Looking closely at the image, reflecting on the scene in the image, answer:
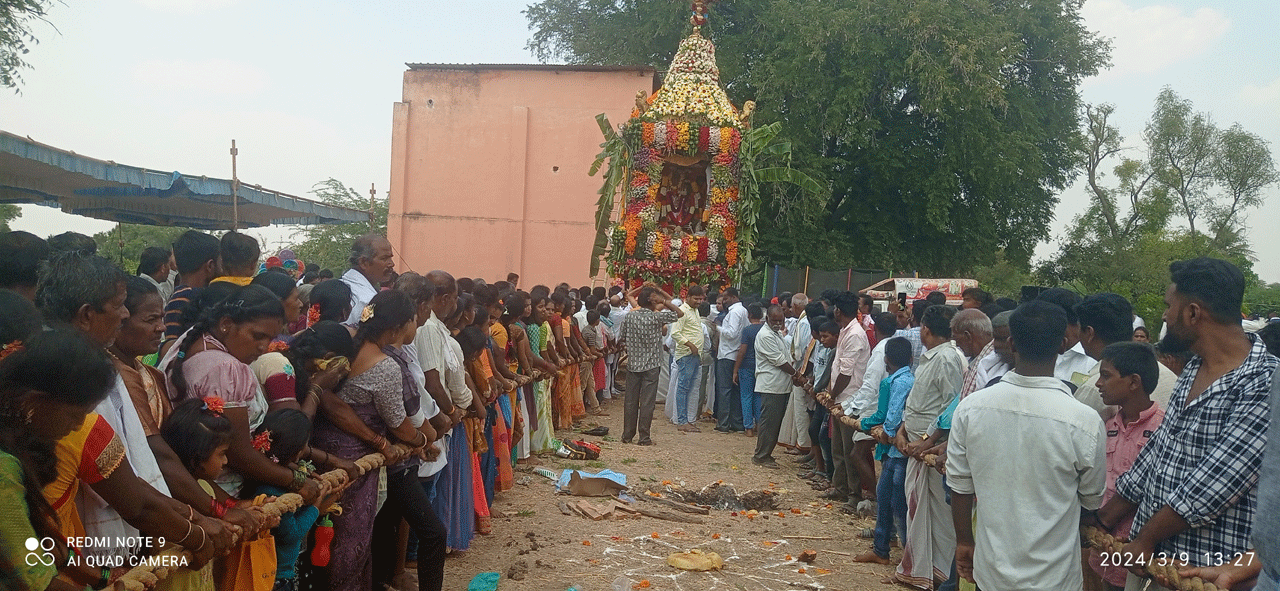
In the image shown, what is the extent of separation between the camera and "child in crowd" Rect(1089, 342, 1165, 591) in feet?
13.4

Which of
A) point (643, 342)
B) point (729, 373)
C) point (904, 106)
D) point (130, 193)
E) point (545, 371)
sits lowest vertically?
point (729, 373)

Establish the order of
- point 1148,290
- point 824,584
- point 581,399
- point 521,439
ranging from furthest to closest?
point 1148,290 < point 581,399 < point 521,439 < point 824,584

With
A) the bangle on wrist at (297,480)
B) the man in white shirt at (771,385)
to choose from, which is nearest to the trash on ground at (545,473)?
the man in white shirt at (771,385)

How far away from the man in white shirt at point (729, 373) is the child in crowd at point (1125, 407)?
914 centimetres

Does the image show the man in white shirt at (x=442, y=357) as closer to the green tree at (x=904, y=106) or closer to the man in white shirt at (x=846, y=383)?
the man in white shirt at (x=846, y=383)

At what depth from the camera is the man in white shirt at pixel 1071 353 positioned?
5477mm

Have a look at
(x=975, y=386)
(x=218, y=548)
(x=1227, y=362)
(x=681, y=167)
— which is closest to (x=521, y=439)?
(x=975, y=386)

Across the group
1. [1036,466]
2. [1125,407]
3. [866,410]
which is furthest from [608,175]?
[1036,466]

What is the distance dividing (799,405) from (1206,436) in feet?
27.0

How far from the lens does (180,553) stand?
3332 mm

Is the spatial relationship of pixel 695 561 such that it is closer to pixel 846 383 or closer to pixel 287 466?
pixel 846 383

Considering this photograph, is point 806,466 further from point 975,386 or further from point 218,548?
point 218,548

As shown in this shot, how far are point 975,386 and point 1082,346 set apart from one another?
0.68 meters

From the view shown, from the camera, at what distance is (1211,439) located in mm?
3305
